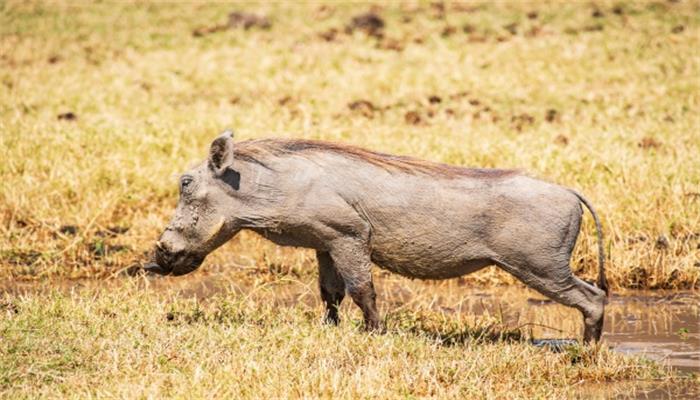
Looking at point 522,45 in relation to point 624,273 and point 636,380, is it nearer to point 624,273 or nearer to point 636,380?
point 624,273

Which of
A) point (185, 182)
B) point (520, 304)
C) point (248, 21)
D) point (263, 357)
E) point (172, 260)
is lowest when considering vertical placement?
point (520, 304)

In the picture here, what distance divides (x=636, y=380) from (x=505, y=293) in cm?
198

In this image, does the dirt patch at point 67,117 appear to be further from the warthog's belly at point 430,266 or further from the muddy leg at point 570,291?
the muddy leg at point 570,291

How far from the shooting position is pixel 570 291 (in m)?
5.84

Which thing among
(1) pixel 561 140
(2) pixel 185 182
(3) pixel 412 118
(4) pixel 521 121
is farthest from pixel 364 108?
(2) pixel 185 182

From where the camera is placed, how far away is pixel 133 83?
14.0 meters

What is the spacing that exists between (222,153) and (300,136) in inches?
184

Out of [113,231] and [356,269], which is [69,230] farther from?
[356,269]

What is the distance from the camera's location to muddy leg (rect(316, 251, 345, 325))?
6.07m

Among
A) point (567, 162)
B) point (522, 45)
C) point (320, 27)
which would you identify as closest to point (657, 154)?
point (567, 162)

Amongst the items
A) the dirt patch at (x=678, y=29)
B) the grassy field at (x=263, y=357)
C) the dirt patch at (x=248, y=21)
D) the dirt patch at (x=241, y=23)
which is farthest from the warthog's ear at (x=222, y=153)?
the dirt patch at (x=248, y=21)

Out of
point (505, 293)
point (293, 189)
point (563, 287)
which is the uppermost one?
point (293, 189)

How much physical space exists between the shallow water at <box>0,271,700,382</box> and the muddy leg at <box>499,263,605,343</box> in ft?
0.92

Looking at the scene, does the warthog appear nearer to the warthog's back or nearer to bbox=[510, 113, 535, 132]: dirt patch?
the warthog's back
